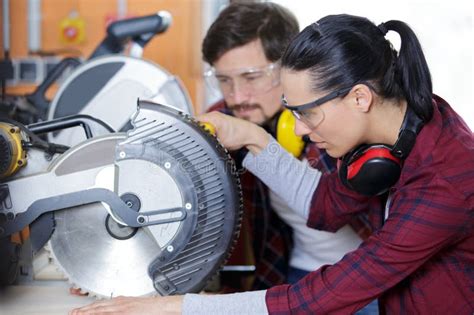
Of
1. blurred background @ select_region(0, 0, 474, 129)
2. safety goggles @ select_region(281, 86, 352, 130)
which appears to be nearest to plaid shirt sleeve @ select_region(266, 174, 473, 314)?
safety goggles @ select_region(281, 86, 352, 130)

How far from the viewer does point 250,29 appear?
184cm

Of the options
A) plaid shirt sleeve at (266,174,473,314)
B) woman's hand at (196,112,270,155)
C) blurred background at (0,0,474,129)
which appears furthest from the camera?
blurred background at (0,0,474,129)

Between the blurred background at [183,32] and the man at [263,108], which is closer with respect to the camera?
the man at [263,108]

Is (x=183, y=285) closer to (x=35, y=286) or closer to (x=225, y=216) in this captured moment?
(x=225, y=216)

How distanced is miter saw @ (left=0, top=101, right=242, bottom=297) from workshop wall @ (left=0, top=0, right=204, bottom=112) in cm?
193

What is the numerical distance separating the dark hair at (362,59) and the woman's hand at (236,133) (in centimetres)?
26

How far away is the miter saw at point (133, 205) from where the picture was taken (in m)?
1.27

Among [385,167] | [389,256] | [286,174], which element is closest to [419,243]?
[389,256]

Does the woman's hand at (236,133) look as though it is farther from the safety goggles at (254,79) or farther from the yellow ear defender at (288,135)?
the safety goggles at (254,79)

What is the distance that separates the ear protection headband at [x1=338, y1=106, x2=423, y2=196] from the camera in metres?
1.27

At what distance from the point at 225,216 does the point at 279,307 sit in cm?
21

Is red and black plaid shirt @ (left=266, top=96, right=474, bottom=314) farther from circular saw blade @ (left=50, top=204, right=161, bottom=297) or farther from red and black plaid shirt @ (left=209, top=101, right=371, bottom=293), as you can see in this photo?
red and black plaid shirt @ (left=209, top=101, right=371, bottom=293)

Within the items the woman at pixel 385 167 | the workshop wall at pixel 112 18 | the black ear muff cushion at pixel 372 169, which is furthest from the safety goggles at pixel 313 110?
the workshop wall at pixel 112 18

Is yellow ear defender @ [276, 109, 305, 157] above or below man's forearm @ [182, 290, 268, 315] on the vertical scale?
above
